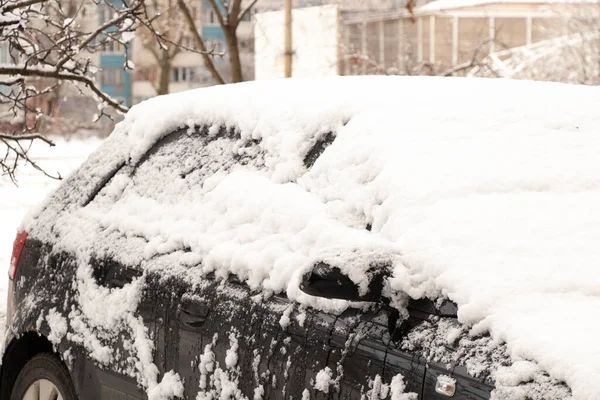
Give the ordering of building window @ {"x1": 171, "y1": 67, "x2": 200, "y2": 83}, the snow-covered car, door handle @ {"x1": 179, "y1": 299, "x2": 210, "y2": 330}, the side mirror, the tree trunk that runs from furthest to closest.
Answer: building window @ {"x1": 171, "y1": 67, "x2": 200, "y2": 83}, the tree trunk, door handle @ {"x1": 179, "y1": 299, "x2": 210, "y2": 330}, the side mirror, the snow-covered car

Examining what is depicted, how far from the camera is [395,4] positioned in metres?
35.4

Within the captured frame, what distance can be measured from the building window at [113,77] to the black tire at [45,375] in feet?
238

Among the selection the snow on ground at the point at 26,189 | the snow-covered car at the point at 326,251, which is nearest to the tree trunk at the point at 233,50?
the snow on ground at the point at 26,189

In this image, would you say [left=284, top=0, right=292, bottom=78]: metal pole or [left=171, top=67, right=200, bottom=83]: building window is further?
[left=171, top=67, right=200, bottom=83]: building window

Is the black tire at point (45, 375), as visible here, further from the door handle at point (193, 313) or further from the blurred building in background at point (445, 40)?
the blurred building in background at point (445, 40)

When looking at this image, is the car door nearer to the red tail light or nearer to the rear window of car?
the rear window of car

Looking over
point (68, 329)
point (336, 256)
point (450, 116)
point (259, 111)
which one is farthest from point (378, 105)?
point (68, 329)

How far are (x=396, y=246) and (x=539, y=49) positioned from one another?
2520 cm

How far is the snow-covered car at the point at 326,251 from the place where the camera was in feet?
7.51

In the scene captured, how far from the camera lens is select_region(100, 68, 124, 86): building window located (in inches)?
2958

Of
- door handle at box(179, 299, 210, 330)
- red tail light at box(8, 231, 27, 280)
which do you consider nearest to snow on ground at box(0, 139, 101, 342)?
red tail light at box(8, 231, 27, 280)

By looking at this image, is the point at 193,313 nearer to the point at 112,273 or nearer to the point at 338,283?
the point at 112,273

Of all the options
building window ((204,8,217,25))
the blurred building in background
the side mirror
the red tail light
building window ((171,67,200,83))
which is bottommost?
building window ((171,67,200,83))

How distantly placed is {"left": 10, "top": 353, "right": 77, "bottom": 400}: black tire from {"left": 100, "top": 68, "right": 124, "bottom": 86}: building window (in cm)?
7263
